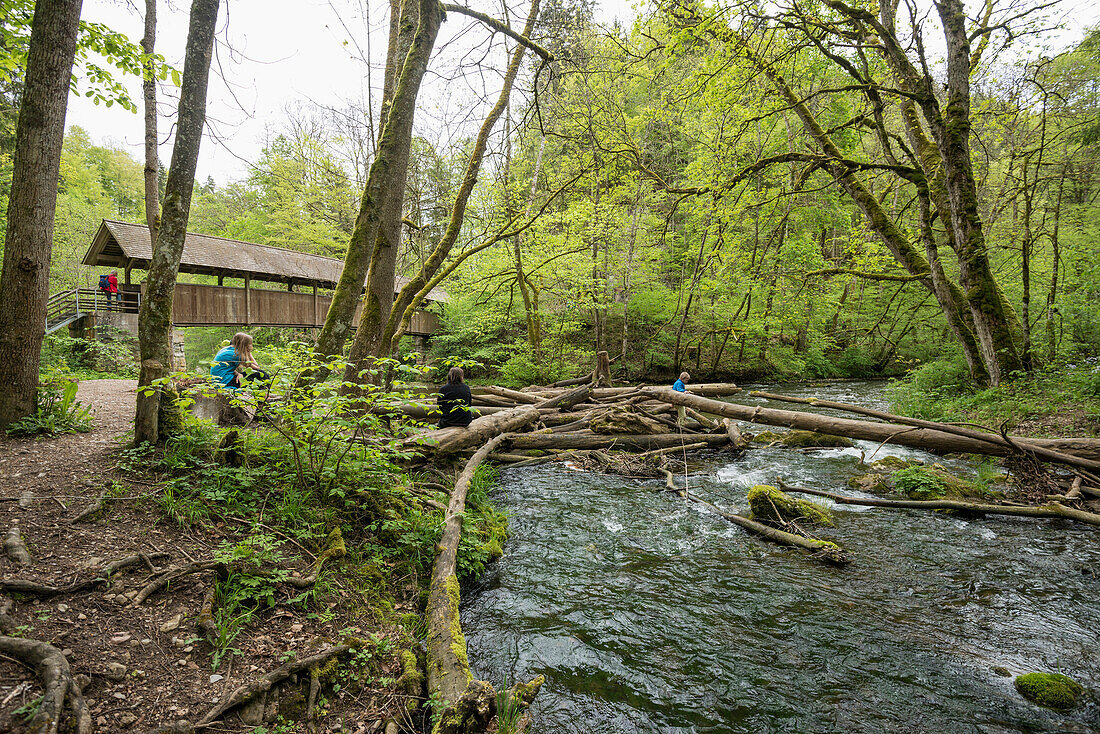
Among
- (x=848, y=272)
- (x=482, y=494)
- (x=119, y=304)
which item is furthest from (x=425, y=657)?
(x=119, y=304)

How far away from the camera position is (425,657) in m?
3.00

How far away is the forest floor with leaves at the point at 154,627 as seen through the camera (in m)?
2.09

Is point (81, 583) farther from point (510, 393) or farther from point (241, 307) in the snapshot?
point (241, 307)

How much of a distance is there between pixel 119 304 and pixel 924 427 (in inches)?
987

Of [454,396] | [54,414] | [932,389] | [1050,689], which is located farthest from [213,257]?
[932,389]

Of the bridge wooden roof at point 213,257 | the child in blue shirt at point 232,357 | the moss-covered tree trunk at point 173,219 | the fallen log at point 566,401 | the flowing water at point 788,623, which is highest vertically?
the bridge wooden roof at point 213,257

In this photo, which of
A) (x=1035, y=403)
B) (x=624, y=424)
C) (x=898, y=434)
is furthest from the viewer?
(x=624, y=424)

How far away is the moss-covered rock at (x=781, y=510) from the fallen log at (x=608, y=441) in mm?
3309

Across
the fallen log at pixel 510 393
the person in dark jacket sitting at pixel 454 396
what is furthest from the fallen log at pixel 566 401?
the person in dark jacket sitting at pixel 454 396

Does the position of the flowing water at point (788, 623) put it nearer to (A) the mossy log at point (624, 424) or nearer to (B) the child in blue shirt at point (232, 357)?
(A) the mossy log at point (624, 424)

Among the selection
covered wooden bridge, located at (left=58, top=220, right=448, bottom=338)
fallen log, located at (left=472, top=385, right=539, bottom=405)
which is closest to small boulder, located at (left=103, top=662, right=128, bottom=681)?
fallen log, located at (left=472, top=385, right=539, bottom=405)

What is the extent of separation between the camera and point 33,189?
4551 mm

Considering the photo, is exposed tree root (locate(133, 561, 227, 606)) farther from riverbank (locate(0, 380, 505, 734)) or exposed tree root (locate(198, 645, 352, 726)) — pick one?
exposed tree root (locate(198, 645, 352, 726))

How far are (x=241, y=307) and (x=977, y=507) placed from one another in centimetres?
2286
